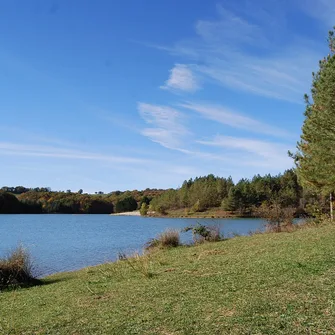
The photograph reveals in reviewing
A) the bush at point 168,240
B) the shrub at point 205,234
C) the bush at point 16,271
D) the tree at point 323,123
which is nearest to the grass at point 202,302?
the bush at point 16,271

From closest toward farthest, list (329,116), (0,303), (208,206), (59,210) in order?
(0,303) < (329,116) < (208,206) < (59,210)

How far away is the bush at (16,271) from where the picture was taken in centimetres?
1397

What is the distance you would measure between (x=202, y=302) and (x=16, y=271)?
9629mm

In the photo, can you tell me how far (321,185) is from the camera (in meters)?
21.6

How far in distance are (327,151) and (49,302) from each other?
1199 centimetres

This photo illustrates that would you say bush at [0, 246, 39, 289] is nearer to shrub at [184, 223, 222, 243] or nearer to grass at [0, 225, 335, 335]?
grass at [0, 225, 335, 335]

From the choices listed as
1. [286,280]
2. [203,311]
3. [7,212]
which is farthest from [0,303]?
[7,212]

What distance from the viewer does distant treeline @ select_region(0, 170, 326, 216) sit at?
89.2 m

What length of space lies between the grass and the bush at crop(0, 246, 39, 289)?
2.44 m

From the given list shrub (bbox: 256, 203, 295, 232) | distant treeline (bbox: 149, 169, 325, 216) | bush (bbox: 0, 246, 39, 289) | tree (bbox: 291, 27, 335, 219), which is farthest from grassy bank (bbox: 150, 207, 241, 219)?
bush (bbox: 0, 246, 39, 289)

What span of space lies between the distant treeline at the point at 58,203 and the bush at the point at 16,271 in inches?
3911

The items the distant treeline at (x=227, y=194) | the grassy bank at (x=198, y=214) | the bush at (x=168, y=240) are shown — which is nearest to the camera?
the bush at (x=168, y=240)

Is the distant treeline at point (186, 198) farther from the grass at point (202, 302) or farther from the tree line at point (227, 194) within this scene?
the grass at point (202, 302)

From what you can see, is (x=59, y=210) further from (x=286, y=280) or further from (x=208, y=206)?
(x=286, y=280)
